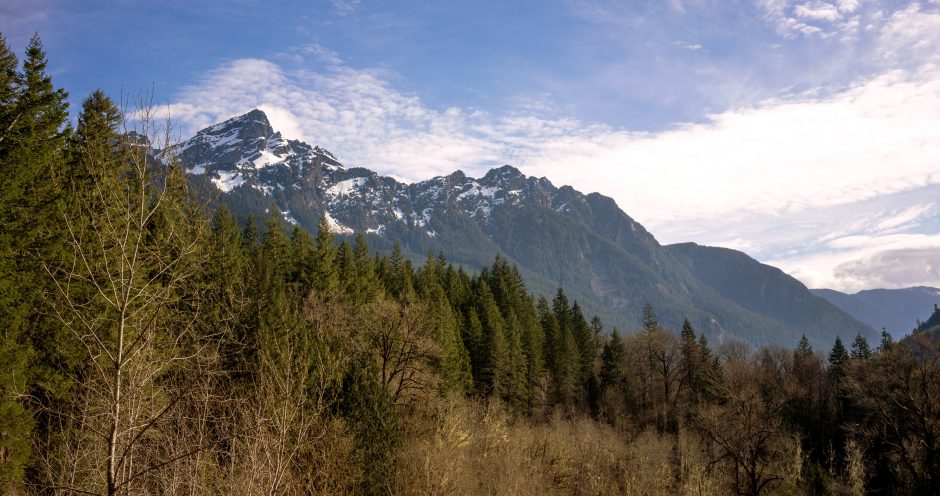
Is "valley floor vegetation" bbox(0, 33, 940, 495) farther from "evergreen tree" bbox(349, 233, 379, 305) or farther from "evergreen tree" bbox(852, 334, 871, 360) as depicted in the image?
"evergreen tree" bbox(852, 334, 871, 360)

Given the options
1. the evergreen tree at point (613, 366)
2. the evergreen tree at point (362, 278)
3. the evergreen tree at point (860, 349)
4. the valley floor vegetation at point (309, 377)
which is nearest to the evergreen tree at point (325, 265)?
the valley floor vegetation at point (309, 377)

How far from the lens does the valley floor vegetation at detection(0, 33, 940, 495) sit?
7555 mm

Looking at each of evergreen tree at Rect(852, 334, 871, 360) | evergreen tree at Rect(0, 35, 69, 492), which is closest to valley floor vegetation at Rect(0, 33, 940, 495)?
evergreen tree at Rect(0, 35, 69, 492)

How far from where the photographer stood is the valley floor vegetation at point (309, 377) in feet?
24.8

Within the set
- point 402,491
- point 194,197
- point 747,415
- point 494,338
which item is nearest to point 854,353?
point 747,415

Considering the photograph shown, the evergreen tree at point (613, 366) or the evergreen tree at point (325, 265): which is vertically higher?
the evergreen tree at point (325, 265)

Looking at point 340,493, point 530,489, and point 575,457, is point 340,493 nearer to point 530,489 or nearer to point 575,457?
point 530,489

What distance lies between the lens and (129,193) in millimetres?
6512

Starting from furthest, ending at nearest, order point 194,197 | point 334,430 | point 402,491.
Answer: point 402,491 < point 334,430 < point 194,197

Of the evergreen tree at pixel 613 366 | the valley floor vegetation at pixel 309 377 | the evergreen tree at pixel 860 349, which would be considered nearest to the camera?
the valley floor vegetation at pixel 309 377

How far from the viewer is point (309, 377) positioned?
68.0 feet

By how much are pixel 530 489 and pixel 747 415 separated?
20654 mm

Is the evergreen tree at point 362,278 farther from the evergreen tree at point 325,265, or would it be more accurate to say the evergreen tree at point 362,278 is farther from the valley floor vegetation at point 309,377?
the evergreen tree at point 325,265

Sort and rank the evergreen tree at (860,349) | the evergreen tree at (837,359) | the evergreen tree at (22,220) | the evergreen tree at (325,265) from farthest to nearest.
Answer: the evergreen tree at (837,359), the evergreen tree at (860,349), the evergreen tree at (325,265), the evergreen tree at (22,220)
